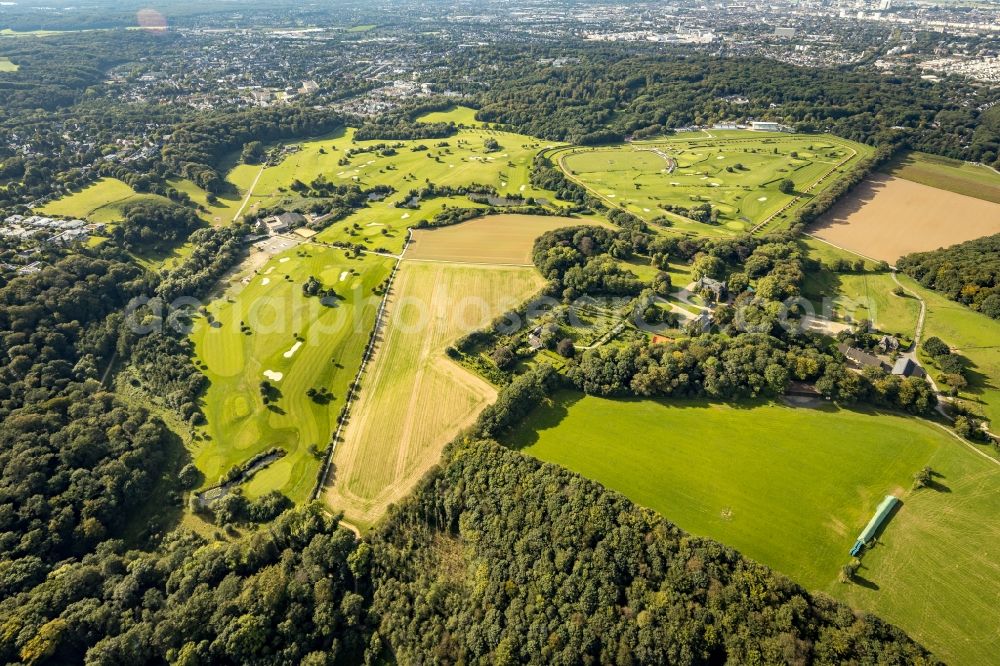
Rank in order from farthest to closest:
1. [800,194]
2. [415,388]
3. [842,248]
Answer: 1. [800,194]
2. [842,248]
3. [415,388]

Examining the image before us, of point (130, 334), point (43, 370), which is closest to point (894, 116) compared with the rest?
point (130, 334)

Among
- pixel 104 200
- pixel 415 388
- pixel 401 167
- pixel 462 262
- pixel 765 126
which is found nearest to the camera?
pixel 415 388

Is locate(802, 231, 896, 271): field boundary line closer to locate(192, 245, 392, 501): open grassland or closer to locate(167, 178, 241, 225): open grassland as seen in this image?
locate(192, 245, 392, 501): open grassland

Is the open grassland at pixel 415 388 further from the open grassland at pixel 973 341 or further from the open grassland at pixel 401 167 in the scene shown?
the open grassland at pixel 973 341

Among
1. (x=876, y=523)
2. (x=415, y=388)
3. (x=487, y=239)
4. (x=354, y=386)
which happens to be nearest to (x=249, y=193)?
(x=487, y=239)

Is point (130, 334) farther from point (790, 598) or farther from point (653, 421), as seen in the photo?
point (790, 598)

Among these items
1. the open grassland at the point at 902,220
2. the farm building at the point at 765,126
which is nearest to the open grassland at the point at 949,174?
the open grassland at the point at 902,220

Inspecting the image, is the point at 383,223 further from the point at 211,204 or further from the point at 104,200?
the point at 104,200
